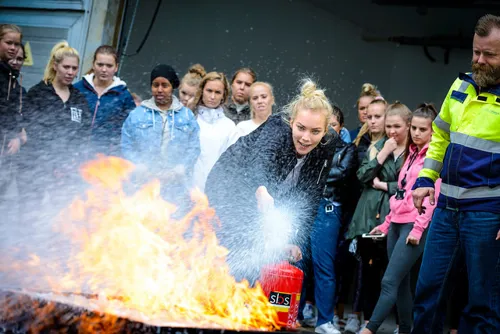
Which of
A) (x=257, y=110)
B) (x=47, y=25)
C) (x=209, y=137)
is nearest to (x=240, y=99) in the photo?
(x=257, y=110)

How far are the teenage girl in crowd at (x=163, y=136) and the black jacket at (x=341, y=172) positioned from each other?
1380 millimetres

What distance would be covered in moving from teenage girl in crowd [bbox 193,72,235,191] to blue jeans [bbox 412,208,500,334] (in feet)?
9.78

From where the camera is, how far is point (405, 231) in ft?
22.6

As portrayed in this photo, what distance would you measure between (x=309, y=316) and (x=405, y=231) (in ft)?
5.73

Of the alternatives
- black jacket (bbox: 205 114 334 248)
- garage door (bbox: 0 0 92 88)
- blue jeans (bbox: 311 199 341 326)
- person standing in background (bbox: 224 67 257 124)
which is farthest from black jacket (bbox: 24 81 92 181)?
garage door (bbox: 0 0 92 88)

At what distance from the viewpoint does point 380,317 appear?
6.72m

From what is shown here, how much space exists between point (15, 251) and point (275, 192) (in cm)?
213

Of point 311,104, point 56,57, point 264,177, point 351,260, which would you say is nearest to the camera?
point 311,104

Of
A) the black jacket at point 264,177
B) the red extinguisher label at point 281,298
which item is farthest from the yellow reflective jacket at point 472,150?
the red extinguisher label at point 281,298

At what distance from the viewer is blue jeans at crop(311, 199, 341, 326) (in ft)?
24.7

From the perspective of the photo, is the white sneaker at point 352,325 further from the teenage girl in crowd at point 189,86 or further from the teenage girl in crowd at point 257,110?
the teenage girl in crowd at point 189,86

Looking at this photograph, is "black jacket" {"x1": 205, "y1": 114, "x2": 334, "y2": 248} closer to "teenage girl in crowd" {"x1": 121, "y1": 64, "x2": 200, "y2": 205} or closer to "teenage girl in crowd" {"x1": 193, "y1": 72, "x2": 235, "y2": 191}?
"teenage girl in crowd" {"x1": 121, "y1": 64, "x2": 200, "y2": 205}

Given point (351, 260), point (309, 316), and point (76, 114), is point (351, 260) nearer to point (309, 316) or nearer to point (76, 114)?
point (309, 316)

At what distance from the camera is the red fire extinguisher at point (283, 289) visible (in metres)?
5.46
